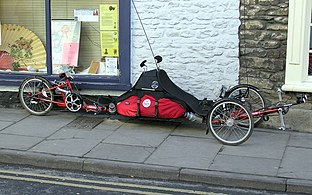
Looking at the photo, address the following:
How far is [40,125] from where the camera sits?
8250 mm

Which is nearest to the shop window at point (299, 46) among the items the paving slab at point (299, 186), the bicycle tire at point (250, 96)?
the bicycle tire at point (250, 96)

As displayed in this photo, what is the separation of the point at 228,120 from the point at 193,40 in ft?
5.37

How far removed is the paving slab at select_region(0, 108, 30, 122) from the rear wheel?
0.18m

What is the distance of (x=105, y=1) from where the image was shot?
29.3 ft

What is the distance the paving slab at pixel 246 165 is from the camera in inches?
247

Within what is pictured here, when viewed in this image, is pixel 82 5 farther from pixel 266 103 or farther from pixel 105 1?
pixel 266 103

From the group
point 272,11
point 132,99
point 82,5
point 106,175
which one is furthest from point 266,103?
point 82,5

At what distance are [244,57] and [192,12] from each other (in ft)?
3.54

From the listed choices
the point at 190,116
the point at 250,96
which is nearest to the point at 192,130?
the point at 190,116

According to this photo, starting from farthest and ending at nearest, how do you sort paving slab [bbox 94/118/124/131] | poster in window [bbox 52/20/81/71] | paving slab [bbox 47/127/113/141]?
poster in window [bbox 52/20/81/71]
paving slab [bbox 94/118/124/131]
paving slab [bbox 47/127/113/141]

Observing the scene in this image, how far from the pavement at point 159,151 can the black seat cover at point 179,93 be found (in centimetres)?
38

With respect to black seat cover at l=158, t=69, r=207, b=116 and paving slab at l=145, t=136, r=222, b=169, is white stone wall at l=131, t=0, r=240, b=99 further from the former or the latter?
paving slab at l=145, t=136, r=222, b=169

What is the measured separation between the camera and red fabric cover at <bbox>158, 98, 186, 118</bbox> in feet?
25.6

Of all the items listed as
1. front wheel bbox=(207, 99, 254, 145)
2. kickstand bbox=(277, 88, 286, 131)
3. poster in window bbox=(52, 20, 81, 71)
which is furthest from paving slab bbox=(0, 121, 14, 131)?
kickstand bbox=(277, 88, 286, 131)
